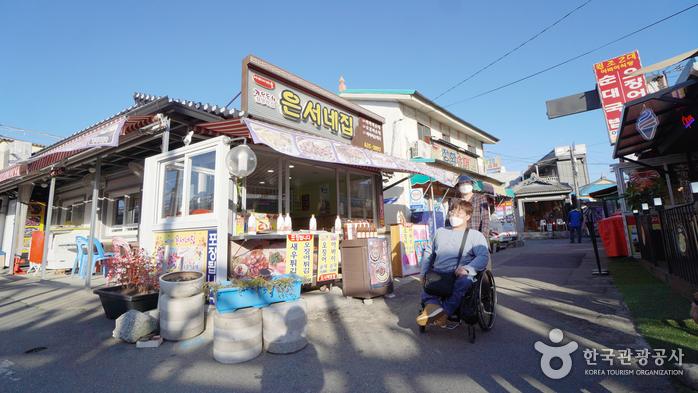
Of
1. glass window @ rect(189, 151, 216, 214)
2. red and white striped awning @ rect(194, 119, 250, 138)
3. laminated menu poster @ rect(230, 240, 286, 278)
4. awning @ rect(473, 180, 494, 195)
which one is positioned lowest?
laminated menu poster @ rect(230, 240, 286, 278)

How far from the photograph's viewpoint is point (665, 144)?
7172mm

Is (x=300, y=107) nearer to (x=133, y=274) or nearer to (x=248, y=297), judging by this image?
(x=133, y=274)

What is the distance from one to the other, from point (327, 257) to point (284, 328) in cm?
223

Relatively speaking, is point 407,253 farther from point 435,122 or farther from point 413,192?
point 435,122

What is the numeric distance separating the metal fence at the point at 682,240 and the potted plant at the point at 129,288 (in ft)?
22.4

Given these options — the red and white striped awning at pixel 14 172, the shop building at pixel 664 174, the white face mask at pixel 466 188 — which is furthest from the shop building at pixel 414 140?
the red and white striped awning at pixel 14 172

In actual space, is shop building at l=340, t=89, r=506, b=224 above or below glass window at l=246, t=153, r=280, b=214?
above

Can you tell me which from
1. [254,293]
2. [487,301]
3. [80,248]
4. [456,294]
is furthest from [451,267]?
[80,248]

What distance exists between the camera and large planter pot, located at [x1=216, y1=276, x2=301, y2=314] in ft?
11.0

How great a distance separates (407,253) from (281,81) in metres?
4.82

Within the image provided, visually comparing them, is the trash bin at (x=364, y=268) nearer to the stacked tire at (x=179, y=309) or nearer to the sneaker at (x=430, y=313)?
the sneaker at (x=430, y=313)

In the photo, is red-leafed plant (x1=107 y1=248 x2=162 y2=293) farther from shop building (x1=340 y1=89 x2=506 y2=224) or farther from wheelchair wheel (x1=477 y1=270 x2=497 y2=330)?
shop building (x1=340 y1=89 x2=506 y2=224)

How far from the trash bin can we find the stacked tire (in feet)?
7.30

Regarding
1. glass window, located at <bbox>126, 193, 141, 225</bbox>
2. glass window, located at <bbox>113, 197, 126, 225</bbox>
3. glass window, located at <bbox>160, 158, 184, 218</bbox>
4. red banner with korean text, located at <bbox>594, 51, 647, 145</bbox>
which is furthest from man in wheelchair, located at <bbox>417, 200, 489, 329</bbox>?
glass window, located at <bbox>113, 197, 126, 225</bbox>
